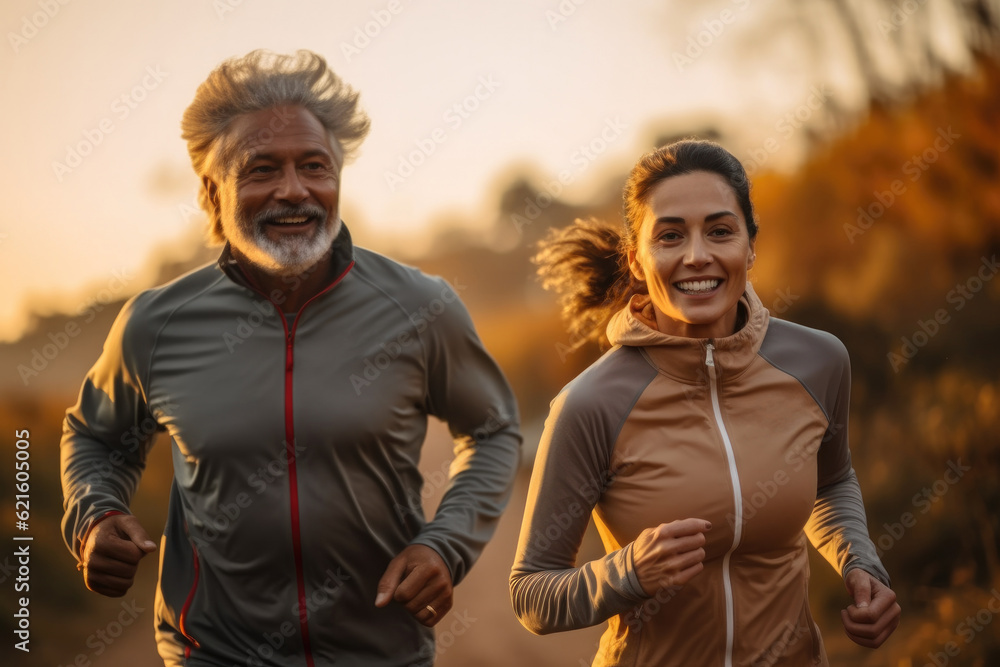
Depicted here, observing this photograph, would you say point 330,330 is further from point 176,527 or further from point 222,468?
point 176,527

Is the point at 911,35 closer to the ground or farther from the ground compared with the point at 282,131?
closer to the ground

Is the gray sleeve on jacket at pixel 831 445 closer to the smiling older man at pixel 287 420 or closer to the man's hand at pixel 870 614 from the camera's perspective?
the man's hand at pixel 870 614

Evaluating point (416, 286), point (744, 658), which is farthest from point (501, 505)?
point (744, 658)

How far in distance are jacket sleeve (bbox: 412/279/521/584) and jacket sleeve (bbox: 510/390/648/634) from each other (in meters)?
0.41

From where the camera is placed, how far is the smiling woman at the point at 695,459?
1836mm

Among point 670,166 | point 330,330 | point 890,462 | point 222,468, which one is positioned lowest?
point 890,462

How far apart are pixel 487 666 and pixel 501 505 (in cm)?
342

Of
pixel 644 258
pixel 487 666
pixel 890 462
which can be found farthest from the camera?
pixel 487 666

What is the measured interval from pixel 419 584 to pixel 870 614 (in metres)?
0.99

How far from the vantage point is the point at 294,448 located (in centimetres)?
218

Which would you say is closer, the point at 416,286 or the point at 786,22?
the point at 416,286

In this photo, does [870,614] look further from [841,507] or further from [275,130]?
[275,130]

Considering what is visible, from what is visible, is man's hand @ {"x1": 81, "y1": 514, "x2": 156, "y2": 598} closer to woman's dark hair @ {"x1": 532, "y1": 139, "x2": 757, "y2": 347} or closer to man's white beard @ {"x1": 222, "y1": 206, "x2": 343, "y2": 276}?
man's white beard @ {"x1": 222, "y1": 206, "x2": 343, "y2": 276}

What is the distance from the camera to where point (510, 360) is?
6.05 metres
